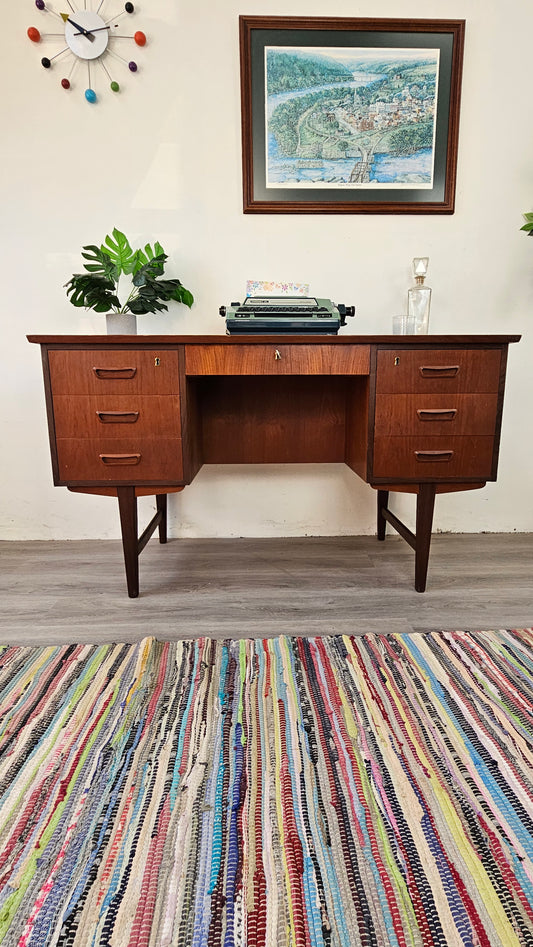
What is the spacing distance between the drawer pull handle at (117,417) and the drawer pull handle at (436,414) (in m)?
0.82

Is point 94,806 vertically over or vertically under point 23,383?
under

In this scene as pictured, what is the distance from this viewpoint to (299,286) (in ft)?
5.23

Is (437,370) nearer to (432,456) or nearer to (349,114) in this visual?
(432,456)

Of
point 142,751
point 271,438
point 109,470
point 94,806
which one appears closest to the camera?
point 94,806

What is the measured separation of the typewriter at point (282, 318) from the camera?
1.38 metres

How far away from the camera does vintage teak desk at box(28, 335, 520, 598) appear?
1.35m

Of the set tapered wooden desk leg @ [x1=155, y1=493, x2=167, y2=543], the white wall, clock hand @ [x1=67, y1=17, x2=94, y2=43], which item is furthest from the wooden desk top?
clock hand @ [x1=67, y1=17, x2=94, y2=43]

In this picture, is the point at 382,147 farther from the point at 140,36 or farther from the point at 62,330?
the point at 62,330

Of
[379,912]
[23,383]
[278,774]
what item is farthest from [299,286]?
[379,912]

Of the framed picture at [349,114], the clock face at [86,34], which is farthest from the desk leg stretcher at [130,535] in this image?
the clock face at [86,34]

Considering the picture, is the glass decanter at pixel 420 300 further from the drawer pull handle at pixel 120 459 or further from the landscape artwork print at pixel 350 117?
the drawer pull handle at pixel 120 459

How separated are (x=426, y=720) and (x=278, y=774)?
12.8 inches

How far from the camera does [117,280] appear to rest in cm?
162

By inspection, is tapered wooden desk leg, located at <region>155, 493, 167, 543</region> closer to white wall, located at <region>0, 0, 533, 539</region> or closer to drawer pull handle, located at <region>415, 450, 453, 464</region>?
white wall, located at <region>0, 0, 533, 539</region>
